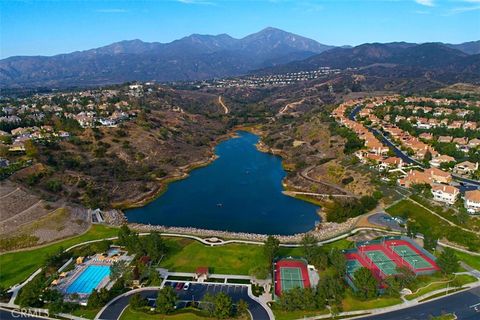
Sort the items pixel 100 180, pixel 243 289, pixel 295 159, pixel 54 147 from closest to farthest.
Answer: pixel 243 289
pixel 100 180
pixel 54 147
pixel 295 159

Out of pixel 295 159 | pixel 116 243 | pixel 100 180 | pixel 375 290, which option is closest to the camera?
pixel 375 290

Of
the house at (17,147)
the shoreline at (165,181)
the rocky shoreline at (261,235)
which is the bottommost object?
the shoreline at (165,181)

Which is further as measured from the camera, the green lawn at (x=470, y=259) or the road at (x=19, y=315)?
the green lawn at (x=470, y=259)

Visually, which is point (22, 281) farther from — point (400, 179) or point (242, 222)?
point (400, 179)

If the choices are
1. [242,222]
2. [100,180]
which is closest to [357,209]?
[242,222]

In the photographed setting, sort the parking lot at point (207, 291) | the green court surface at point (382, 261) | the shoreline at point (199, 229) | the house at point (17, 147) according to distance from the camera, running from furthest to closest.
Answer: the house at point (17, 147), the shoreline at point (199, 229), the green court surface at point (382, 261), the parking lot at point (207, 291)

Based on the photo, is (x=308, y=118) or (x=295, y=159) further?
(x=308, y=118)

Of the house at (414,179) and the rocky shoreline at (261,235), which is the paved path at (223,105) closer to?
the house at (414,179)

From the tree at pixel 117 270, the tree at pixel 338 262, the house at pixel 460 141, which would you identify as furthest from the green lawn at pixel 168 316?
the house at pixel 460 141
